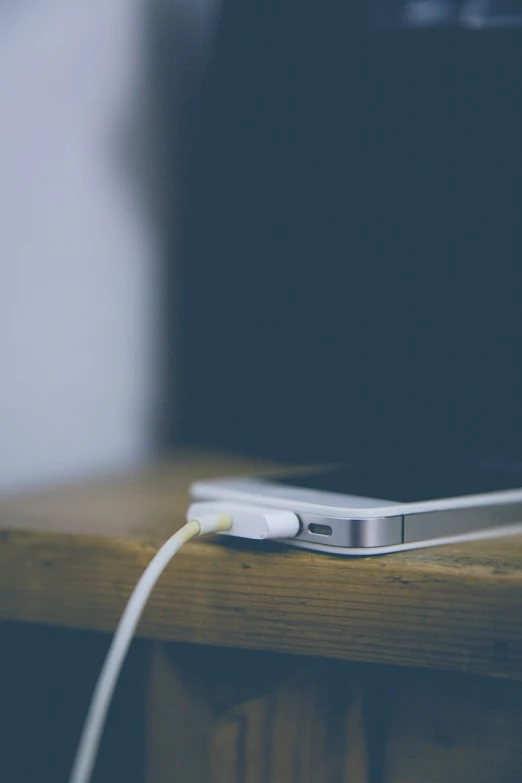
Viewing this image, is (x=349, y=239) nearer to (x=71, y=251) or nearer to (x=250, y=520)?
(x=71, y=251)

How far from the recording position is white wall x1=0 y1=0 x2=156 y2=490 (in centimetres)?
65

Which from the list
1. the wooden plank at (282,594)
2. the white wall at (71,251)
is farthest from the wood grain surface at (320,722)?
the white wall at (71,251)

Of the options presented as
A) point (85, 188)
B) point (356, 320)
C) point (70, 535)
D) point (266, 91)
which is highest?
point (266, 91)

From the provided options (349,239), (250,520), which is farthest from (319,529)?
(349,239)

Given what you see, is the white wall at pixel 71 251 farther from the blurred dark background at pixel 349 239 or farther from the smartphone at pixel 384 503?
the smartphone at pixel 384 503

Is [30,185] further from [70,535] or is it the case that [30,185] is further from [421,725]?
[421,725]

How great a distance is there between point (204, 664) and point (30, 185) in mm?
428

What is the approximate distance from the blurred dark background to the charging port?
31cm

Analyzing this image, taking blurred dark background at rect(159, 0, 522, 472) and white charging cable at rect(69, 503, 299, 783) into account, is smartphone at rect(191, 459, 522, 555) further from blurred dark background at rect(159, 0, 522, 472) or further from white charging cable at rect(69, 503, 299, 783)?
blurred dark background at rect(159, 0, 522, 472)

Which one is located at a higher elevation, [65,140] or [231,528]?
[65,140]

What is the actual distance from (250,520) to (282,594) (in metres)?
0.04

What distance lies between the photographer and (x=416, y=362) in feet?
2.25

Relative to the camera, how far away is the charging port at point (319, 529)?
0.37 metres

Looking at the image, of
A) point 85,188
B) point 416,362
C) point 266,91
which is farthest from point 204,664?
point 266,91
